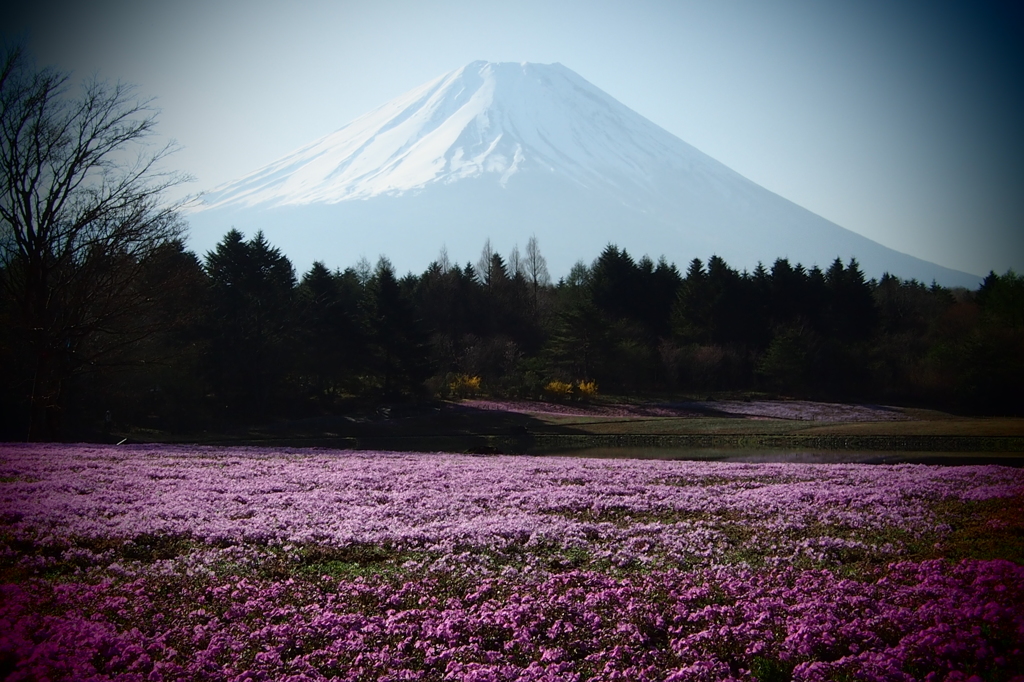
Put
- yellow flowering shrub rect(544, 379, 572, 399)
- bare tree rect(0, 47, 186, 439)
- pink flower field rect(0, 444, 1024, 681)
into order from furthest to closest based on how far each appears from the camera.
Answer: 1. yellow flowering shrub rect(544, 379, 572, 399)
2. bare tree rect(0, 47, 186, 439)
3. pink flower field rect(0, 444, 1024, 681)

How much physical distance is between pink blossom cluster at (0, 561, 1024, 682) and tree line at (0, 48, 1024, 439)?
2036 centimetres

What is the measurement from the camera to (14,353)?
1035 inches

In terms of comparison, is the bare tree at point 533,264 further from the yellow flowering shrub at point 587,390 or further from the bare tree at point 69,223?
the bare tree at point 69,223

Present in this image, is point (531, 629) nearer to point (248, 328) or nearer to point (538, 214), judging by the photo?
point (248, 328)

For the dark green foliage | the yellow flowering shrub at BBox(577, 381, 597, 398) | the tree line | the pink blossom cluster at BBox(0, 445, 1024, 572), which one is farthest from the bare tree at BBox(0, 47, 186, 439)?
the yellow flowering shrub at BBox(577, 381, 597, 398)

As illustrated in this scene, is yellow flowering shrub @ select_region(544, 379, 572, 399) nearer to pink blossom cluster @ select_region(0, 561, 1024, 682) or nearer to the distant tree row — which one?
the distant tree row

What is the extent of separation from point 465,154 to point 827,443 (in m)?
176

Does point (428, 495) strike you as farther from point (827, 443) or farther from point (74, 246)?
point (827, 443)

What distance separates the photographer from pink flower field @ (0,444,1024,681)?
6484 millimetres

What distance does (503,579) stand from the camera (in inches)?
353

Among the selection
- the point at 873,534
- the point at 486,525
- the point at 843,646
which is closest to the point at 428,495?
the point at 486,525

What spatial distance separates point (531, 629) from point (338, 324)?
164ft

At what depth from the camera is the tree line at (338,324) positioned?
82.4 feet

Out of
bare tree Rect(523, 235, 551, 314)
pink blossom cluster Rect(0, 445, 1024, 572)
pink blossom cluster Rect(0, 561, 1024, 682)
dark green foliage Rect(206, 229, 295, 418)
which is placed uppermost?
bare tree Rect(523, 235, 551, 314)
